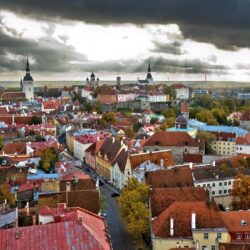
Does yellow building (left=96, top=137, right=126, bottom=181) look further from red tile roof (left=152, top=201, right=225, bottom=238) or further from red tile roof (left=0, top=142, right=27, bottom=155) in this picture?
red tile roof (left=152, top=201, right=225, bottom=238)

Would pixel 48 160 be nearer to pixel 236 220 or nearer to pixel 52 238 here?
pixel 236 220

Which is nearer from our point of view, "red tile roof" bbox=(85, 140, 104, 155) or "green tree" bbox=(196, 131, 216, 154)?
"red tile roof" bbox=(85, 140, 104, 155)

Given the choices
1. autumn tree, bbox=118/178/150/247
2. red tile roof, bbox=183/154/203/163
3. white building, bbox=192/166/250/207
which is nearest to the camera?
autumn tree, bbox=118/178/150/247

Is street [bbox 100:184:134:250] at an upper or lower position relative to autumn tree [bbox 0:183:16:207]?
lower

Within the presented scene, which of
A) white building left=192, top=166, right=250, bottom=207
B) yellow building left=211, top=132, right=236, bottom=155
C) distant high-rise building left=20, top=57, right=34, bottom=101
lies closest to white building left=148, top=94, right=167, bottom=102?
distant high-rise building left=20, top=57, right=34, bottom=101

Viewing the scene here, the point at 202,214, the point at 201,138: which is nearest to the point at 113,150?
the point at 201,138

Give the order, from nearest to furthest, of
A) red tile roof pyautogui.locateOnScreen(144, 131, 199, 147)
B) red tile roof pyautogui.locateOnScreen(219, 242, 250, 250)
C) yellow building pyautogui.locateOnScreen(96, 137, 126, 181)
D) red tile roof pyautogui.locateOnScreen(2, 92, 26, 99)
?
red tile roof pyautogui.locateOnScreen(219, 242, 250, 250), yellow building pyautogui.locateOnScreen(96, 137, 126, 181), red tile roof pyautogui.locateOnScreen(144, 131, 199, 147), red tile roof pyautogui.locateOnScreen(2, 92, 26, 99)

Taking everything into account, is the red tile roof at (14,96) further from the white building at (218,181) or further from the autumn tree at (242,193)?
the autumn tree at (242,193)
